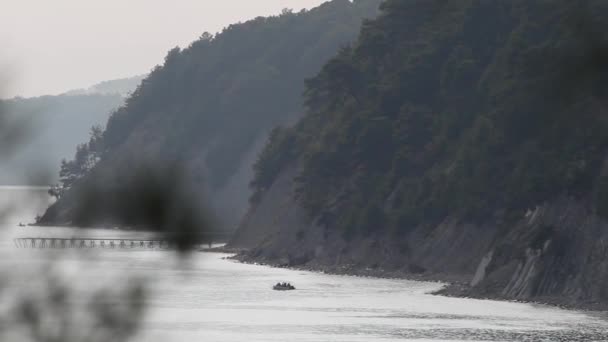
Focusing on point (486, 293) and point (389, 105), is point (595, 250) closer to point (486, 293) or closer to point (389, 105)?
point (486, 293)

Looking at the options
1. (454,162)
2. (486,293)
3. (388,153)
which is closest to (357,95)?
(388,153)

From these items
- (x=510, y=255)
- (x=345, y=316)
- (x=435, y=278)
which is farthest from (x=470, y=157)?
(x=345, y=316)

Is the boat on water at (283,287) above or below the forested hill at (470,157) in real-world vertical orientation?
below

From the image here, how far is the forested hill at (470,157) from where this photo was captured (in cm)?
12219

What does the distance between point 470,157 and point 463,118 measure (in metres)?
14.9

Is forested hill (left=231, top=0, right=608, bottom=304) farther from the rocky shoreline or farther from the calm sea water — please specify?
the calm sea water

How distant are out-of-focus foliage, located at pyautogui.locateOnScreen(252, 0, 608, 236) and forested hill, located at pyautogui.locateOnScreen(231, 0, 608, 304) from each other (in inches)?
8.1

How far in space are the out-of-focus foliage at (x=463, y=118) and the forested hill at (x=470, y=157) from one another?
21cm

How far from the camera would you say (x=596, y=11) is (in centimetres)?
13638

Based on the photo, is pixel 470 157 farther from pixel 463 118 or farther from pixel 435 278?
pixel 435 278

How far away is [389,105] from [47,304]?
168646mm

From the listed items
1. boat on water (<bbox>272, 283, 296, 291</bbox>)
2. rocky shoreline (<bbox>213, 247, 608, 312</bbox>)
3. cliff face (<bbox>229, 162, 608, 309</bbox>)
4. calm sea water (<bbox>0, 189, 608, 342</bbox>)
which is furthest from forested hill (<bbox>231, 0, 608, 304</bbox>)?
boat on water (<bbox>272, 283, 296, 291</bbox>)

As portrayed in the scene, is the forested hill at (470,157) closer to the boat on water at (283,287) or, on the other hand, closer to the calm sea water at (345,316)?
the calm sea water at (345,316)

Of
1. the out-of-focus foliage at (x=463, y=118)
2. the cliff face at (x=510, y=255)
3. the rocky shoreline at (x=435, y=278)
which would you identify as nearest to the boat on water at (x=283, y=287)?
the rocky shoreline at (x=435, y=278)
